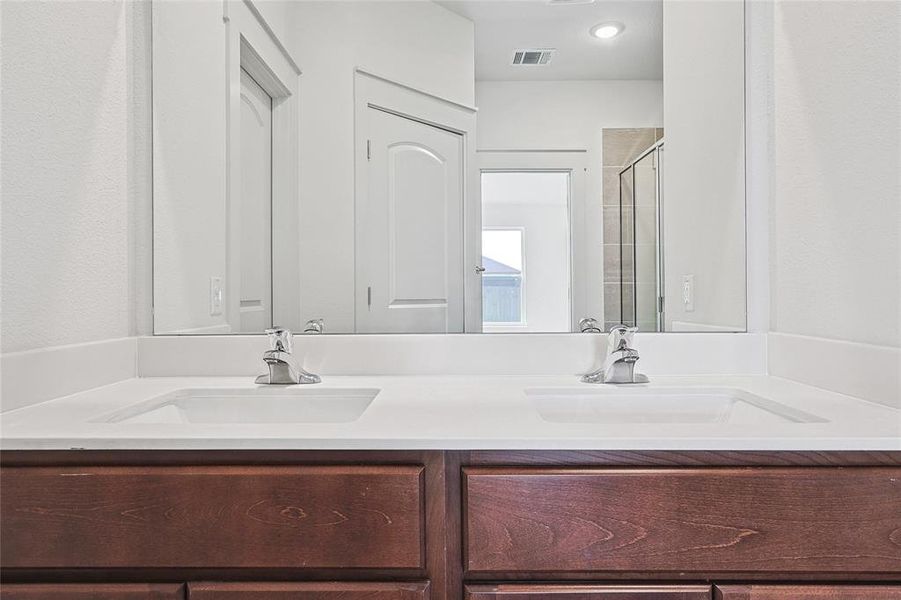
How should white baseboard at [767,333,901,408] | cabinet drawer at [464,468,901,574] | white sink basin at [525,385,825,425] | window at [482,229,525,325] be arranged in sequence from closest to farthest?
1. cabinet drawer at [464,468,901,574]
2. white baseboard at [767,333,901,408]
3. white sink basin at [525,385,825,425]
4. window at [482,229,525,325]

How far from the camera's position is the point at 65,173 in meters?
1.01

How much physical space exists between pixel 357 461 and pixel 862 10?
109 centimetres

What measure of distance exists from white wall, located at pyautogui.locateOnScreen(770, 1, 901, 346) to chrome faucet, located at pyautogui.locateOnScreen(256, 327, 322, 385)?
1001 mm

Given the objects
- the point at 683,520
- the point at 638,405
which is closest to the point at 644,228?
the point at 638,405

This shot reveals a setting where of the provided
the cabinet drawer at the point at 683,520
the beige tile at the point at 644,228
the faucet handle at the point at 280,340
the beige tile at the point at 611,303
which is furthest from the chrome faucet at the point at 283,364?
the beige tile at the point at 644,228

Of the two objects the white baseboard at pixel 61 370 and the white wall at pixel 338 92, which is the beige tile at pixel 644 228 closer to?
the white wall at pixel 338 92

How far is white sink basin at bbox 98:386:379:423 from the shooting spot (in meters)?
1.09

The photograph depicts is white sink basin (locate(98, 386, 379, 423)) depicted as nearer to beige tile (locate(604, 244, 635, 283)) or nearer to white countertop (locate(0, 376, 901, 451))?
white countertop (locate(0, 376, 901, 451))

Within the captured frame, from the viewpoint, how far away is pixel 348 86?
1276 mm

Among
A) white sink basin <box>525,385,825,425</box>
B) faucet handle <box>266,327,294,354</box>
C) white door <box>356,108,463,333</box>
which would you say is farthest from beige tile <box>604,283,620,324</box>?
faucet handle <box>266,327,294,354</box>

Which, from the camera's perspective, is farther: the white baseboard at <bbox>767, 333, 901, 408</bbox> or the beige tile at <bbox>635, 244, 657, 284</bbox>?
the beige tile at <bbox>635, 244, 657, 284</bbox>

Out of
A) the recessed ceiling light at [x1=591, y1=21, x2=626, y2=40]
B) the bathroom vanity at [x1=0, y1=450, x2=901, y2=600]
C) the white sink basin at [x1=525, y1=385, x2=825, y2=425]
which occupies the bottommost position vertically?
the bathroom vanity at [x1=0, y1=450, x2=901, y2=600]

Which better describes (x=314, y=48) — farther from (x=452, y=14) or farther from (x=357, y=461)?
(x=357, y=461)

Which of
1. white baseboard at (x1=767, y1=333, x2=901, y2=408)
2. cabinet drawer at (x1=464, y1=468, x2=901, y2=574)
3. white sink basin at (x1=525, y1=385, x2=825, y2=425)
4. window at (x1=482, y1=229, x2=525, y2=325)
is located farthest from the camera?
window at (x1=482, y1=229, x2=525, y2=325)
